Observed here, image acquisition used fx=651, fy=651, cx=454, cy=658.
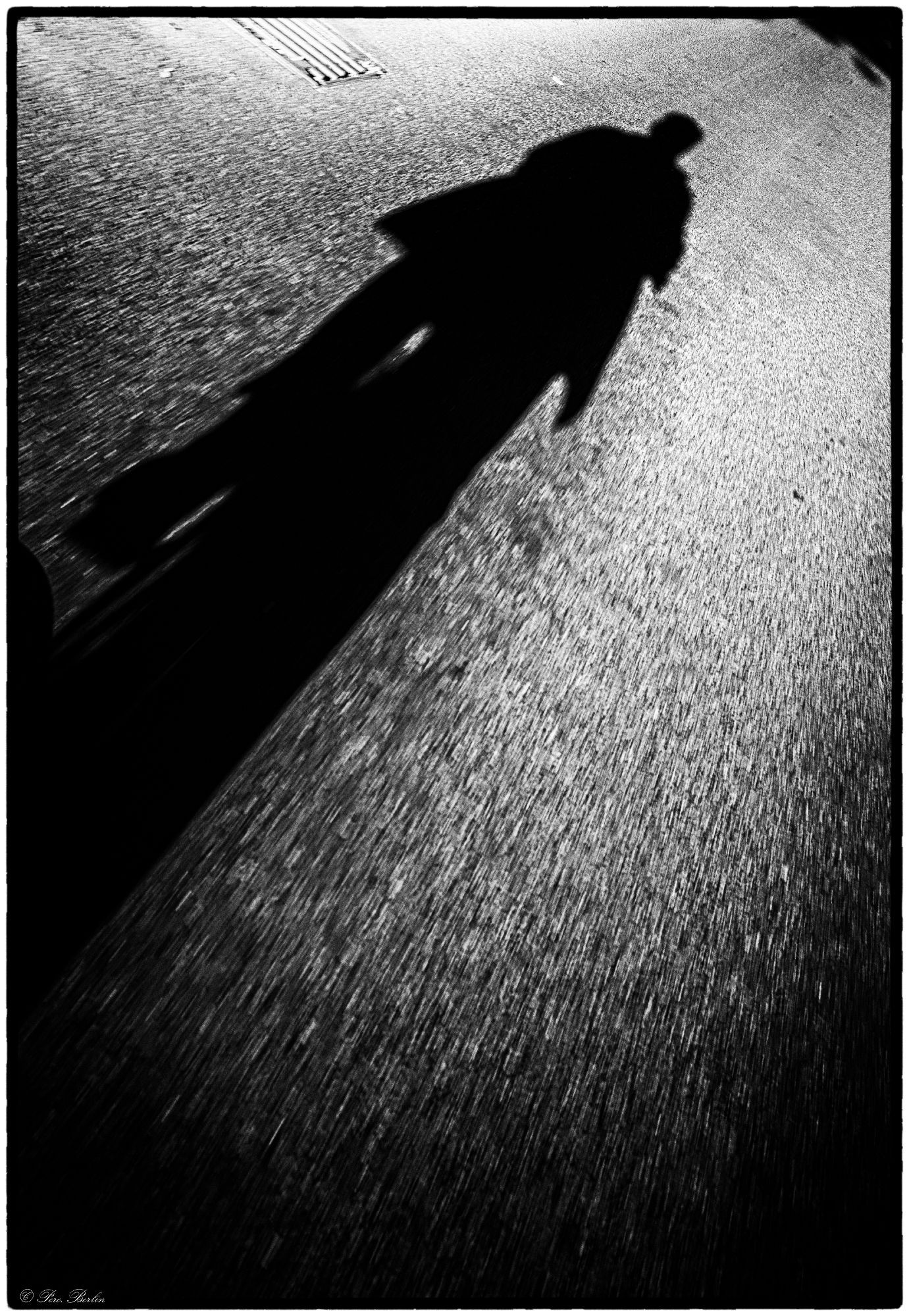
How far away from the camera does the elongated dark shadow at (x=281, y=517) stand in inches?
65.4

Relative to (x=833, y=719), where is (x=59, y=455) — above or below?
below

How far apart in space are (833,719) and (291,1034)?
209 centimetres

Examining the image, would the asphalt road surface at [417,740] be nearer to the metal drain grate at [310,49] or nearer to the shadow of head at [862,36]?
the metal drain grate at [310,49]

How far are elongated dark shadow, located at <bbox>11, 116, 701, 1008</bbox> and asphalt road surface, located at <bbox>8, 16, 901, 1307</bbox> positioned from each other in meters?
0.01

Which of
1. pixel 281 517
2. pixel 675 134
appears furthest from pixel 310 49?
pixel 281 517

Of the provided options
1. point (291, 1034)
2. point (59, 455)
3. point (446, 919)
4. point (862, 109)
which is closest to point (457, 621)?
point (446, 919)

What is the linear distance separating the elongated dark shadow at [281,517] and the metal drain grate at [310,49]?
4.27 feet

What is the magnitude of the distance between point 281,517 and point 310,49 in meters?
3.64

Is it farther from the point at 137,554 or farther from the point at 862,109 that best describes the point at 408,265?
the point at 862,109

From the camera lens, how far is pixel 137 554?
6.59 feet

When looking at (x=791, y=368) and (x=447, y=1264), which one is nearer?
(x=447, y=1264)

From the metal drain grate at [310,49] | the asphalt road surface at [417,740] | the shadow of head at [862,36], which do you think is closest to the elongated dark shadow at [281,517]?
the asphalt road surface at [417,740]

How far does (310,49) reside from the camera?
12.9 feet

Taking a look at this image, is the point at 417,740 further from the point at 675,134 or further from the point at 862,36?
the point at 862,36
